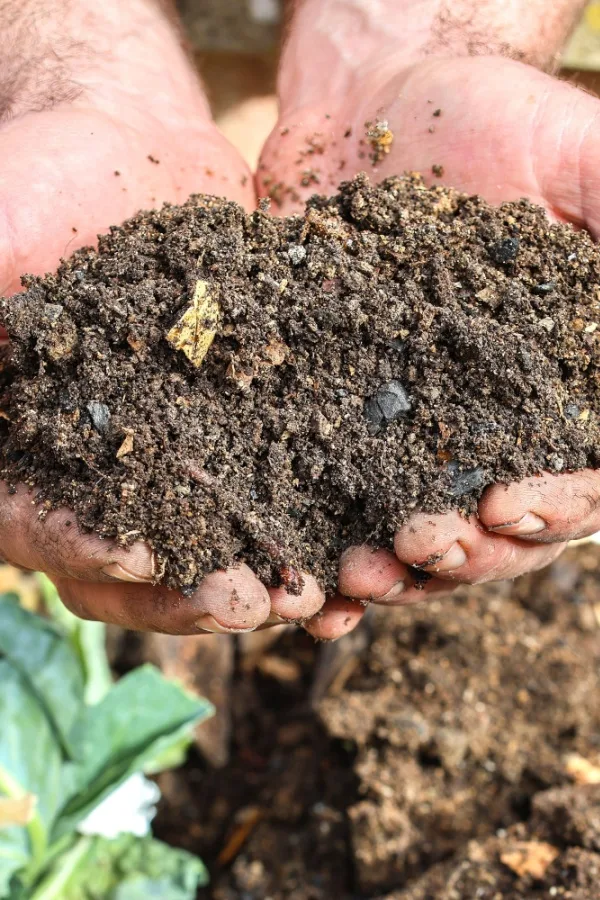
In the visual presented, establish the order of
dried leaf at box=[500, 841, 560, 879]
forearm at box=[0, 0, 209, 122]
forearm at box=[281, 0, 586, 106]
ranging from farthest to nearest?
forearm at box=[281, 0, 586, 106], forearm at box=[0, 0, 209, 122], dried leaf at box=[500, 841, 560, 879]

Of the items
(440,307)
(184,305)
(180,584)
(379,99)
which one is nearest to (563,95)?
(379,99)

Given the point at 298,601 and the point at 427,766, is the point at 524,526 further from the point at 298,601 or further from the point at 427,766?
the point at 427,766

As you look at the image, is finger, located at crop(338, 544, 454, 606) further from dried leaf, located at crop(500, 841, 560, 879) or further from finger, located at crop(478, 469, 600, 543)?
dried leaf, located at crop(500, 841, 560, 879)

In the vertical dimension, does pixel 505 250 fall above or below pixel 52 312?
above

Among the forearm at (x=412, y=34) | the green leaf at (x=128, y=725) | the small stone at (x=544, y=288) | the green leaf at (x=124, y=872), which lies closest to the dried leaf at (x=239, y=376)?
the small stone at (x=544, y=288)

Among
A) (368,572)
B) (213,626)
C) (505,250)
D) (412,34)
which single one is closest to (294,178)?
(412,34)

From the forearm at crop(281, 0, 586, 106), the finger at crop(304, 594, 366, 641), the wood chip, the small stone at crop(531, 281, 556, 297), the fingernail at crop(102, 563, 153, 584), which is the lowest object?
the wood chip

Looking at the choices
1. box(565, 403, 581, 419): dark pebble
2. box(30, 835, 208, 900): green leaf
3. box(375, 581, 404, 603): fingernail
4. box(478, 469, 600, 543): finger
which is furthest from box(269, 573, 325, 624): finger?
box(30, 835, 208, 900): green leaf
